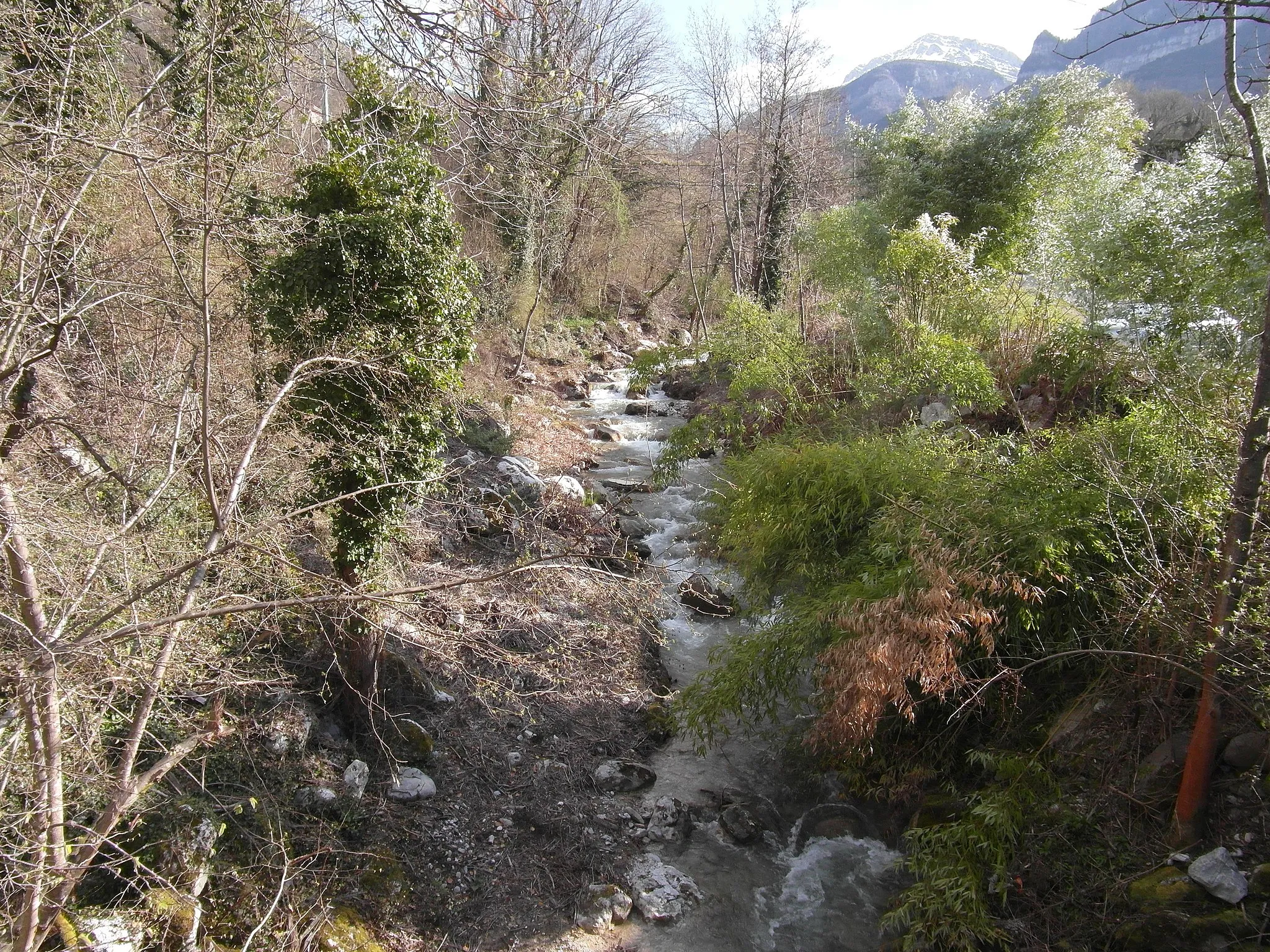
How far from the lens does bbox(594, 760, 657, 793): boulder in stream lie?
5957mm

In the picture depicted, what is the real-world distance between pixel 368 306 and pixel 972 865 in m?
5.52

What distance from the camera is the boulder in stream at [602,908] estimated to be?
4707mm

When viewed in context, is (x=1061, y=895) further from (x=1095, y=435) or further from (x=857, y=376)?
(x=857, y=376)

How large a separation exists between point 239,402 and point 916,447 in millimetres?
5293

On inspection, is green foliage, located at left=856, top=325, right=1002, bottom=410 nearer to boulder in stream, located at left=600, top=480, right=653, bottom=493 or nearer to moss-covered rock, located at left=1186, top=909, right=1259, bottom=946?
boulder in stream, located at left=600, top=480, right=653, bottom=493

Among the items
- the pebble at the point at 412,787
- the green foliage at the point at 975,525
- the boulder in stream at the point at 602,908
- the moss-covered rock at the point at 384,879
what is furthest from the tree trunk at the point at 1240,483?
the pebble at the point at 412,787

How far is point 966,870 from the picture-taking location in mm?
4176

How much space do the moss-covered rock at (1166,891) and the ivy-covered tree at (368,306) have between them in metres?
4.90

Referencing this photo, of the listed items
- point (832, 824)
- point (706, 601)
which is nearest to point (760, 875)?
point (832, 824)

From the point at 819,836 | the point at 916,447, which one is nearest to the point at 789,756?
the point at 819,836

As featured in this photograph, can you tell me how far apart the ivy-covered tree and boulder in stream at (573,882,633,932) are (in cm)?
224

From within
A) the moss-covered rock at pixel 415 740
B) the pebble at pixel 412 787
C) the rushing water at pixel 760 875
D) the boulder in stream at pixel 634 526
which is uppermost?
the boulder in stream at pixel 634 526

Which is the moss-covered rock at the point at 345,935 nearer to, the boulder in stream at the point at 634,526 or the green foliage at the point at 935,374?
the boulder in stream at the point at 634,526

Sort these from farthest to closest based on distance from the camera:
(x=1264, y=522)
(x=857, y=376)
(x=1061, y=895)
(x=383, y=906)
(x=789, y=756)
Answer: (x=857, y=376), (x=789, y=756), (x=383, y=906), (x=1061, y=895), (x=1264, y=522)
